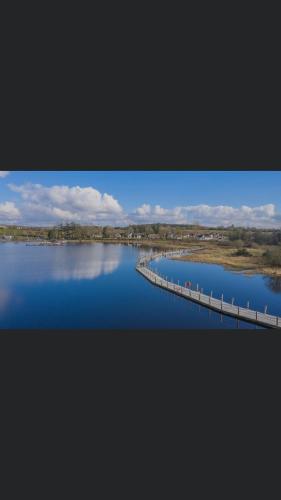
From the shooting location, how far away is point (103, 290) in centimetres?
1171

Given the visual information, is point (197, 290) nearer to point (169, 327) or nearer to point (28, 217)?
point (169, 327)

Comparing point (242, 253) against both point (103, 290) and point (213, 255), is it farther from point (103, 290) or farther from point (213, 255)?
point (103, 290)

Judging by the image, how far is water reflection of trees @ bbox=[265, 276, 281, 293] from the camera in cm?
1152

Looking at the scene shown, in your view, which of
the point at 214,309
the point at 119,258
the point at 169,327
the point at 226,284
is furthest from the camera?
the point at 119,258

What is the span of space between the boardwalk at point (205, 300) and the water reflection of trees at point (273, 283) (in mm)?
1302

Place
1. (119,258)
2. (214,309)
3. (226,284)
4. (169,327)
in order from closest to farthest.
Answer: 1. (169,327)
2. (214,309)
3. (226,284)
4. (119,258)

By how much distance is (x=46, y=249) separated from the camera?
14305mm

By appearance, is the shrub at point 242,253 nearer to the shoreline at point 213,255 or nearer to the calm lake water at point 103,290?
the shoreline at point 213,255

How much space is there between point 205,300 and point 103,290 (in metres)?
2.94

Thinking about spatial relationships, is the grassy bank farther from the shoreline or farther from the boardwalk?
the boardwalk

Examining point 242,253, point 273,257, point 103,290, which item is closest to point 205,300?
point 242,253

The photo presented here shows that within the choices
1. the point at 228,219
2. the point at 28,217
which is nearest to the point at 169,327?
the point at 228,219

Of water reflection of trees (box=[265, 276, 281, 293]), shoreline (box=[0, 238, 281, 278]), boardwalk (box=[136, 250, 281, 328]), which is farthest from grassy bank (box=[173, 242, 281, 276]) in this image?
boardwalk (box=[136, 250, 281, 328])

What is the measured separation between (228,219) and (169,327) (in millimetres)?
3804
